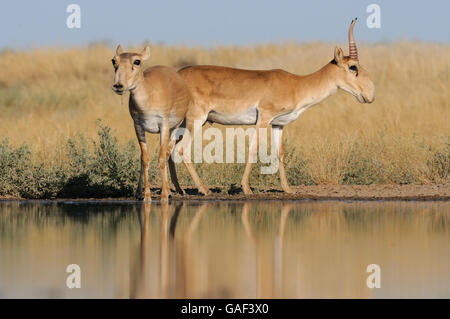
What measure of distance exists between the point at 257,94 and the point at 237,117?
0.51 m

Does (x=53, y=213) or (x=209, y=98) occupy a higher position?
(x=209, y=98)

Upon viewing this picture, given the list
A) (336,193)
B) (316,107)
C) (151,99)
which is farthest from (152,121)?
(316,107)

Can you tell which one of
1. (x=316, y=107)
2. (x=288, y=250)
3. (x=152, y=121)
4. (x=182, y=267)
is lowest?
(x=182, y=267)

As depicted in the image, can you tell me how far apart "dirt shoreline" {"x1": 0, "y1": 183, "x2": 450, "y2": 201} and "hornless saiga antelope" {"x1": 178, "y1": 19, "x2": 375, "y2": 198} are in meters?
0.32

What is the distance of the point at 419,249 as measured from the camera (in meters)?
10.1

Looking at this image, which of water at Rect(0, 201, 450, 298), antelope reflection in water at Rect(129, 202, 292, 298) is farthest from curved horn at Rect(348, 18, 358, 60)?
antelope reflection in water at Rect(129, 202, 292, 298)

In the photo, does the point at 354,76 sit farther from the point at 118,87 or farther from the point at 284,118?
the point at 118,87

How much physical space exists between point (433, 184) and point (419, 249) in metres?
7.33

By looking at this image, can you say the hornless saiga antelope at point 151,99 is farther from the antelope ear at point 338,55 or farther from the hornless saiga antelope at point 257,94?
the antelope ear at point 338,55

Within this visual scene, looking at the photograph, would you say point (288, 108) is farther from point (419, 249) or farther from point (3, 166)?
point (419, 249)

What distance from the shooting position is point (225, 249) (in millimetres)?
10016

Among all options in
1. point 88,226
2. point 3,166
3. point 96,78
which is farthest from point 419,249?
point 96,78

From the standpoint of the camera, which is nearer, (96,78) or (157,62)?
(96,78)

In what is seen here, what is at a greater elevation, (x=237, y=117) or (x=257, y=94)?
(x=257, y=94)
